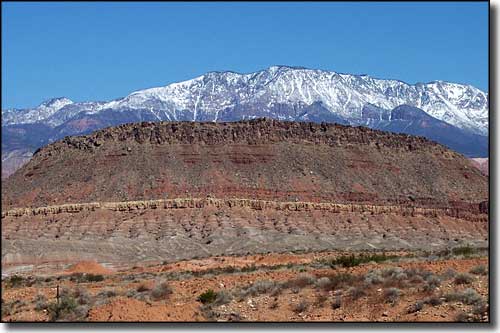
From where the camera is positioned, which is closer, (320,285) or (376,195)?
(320,285)

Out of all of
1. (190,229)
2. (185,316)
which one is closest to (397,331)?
(185,316)

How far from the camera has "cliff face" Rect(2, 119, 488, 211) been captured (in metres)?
80.6

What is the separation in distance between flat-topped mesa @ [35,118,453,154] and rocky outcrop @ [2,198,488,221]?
1365 cm

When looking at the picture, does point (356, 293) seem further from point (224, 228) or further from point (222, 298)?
point (224, 228)

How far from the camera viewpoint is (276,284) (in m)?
23.1

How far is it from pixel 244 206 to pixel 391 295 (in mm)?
57596

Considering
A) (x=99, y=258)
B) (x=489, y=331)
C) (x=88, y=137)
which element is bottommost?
(x=99, y=258)

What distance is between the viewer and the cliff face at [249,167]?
8062cm

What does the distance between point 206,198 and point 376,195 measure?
1809 cm

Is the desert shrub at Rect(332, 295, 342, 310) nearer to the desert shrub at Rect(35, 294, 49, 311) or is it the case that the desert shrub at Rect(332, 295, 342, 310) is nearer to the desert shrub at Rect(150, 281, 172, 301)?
the desert shrub at Rect(150, 281, 172, 301)

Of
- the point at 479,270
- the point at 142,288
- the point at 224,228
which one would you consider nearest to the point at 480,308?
the point at 479,270

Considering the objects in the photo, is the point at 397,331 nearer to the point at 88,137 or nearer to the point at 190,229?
the point at 190,229

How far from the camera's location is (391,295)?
19484 millimetres

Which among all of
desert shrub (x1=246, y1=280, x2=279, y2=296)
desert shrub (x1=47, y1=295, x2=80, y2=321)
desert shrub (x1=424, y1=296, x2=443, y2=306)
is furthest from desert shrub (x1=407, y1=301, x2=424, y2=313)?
desert shrub (x1=47, y1=295, x2=80, y2=321)
